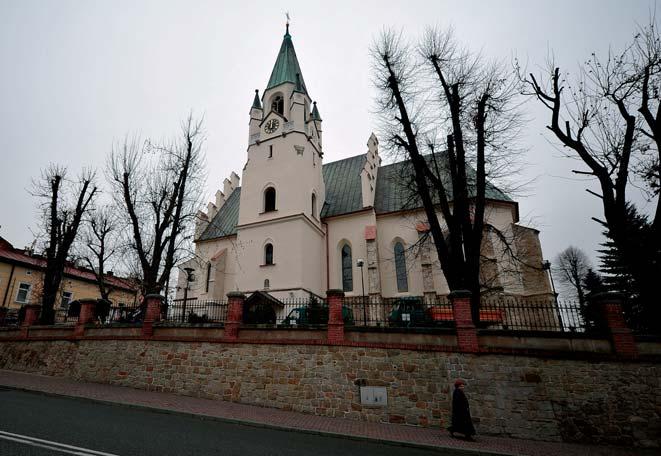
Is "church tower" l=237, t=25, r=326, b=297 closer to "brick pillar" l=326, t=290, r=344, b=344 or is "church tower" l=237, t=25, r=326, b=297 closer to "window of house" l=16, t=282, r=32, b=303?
"brick pillar" l=326, t=290, r=344, b=344

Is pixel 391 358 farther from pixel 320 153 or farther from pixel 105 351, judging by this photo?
pixel 320 153

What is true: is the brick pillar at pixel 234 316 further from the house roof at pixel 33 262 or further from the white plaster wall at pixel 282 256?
the house roof at pixel 33 262

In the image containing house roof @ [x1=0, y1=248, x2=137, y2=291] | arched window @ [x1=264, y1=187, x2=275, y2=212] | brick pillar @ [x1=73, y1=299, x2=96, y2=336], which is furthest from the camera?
house roof @ [x1=0, y1=248, x2=137, y2=291]

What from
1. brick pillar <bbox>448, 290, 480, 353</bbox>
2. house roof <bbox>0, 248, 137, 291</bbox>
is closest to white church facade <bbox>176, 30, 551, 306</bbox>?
house roof <bbox>0, 248, 137, 291</bbox>

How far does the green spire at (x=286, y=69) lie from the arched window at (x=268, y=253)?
39.7 ft

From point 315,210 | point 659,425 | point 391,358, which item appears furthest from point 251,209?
point 659,425

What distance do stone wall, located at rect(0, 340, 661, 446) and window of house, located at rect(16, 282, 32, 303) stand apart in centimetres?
2054

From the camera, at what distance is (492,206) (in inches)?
825

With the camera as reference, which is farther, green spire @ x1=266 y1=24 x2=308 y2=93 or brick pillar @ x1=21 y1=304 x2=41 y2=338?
green spire @ x1=266 y1=24 x2=308 y2=93

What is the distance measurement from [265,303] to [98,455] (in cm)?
1482

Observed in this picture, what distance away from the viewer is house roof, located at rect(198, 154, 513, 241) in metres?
23.9

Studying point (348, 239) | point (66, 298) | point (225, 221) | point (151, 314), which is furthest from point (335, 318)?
point (66, 298)

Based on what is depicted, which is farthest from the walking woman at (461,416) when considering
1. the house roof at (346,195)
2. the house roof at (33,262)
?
the house roof at (33,262)

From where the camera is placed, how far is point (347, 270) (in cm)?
2294
